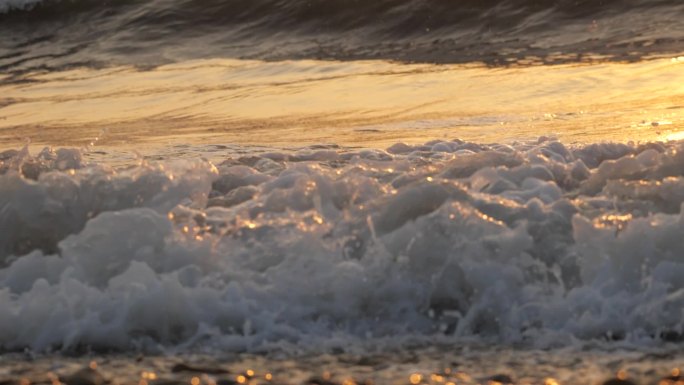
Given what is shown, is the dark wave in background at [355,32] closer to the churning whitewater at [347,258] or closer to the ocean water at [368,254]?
the ocean water at [368,254]

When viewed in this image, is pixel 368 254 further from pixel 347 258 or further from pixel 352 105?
pixel 352 105

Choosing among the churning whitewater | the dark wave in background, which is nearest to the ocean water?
the churning whitewater

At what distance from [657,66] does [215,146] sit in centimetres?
395

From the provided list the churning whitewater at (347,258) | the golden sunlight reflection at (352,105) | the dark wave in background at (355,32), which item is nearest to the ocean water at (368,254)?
the churning whitewater at (347,258)

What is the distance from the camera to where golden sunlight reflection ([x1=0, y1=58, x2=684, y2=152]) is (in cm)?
772

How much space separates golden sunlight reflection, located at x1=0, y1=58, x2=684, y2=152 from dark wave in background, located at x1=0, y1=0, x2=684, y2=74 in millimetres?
992

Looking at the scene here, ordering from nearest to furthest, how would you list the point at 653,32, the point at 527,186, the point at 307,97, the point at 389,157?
the point at 527,186
the point at 389,157
the point at 307,97
the point at 653,32

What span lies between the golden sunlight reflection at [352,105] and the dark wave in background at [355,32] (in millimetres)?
992

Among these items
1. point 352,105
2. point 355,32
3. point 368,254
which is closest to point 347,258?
point 368,254

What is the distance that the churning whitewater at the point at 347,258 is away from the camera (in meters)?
4.01

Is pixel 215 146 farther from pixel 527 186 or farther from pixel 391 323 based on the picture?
pixel 391 323

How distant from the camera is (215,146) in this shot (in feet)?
25.3

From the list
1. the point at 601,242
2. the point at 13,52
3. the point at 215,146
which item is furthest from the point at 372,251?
the point at 13,52

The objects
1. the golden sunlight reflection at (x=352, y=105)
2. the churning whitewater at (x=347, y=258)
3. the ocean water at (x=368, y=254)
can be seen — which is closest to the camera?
the ocean water at (x=368, y=254)
